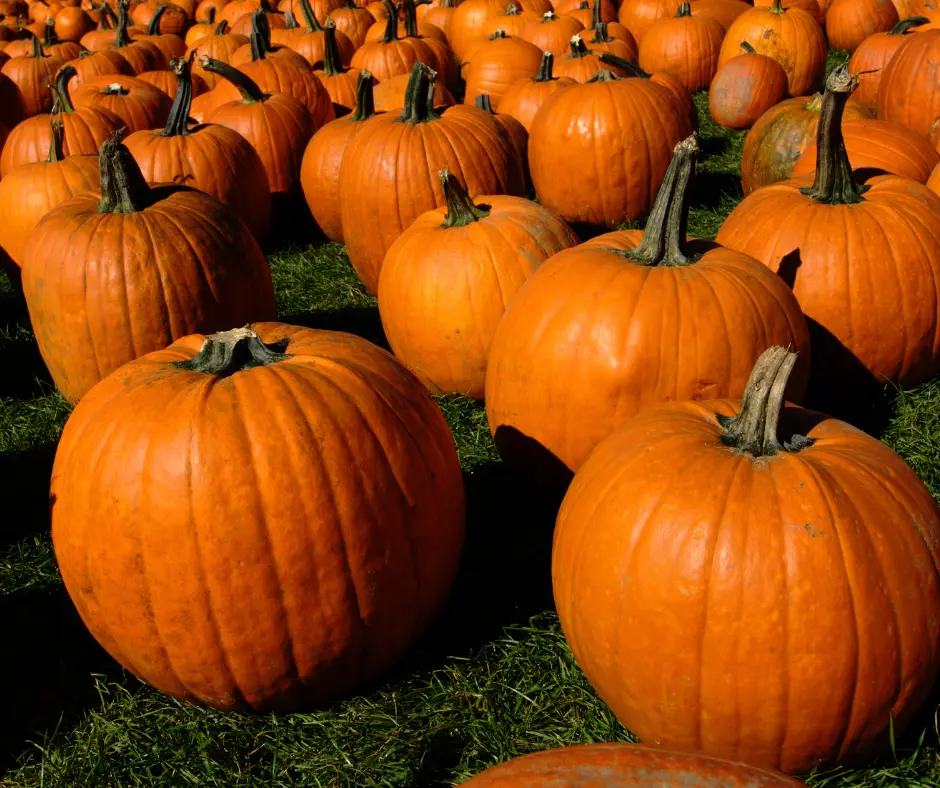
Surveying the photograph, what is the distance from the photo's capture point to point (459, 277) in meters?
4.30

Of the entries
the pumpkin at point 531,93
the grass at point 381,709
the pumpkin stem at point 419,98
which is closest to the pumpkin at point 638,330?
the grass at point 381,709

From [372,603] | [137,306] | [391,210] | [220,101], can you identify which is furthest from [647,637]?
[220,101]

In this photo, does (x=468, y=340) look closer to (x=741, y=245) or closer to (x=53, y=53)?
(x=741, y=245)

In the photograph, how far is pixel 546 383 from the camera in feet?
11.3

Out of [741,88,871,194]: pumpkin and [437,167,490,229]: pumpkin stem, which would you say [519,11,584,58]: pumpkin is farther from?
[437,167,490,229]: pumpkin stem

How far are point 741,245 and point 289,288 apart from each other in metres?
3.14

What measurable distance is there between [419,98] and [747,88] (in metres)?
4.10

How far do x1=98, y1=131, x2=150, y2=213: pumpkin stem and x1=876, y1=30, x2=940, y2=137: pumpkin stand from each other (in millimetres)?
4817

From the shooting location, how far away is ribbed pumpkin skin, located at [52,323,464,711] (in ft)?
8.51

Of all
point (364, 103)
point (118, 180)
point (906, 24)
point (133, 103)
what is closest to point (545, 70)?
point (364, 103)

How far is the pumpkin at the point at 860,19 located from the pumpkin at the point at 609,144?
210 inches

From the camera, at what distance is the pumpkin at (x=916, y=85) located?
6.22 m

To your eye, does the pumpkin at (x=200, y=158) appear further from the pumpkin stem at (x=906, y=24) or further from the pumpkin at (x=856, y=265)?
the pumpkin stem at (x=906, y=24)

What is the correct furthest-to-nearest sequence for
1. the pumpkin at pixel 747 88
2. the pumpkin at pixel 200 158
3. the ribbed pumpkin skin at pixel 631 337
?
the pumpkin at pixel 747 88 → the pumpkin at pixel 200 158 → the ribbed pumpkin skin at pixel 631 337
